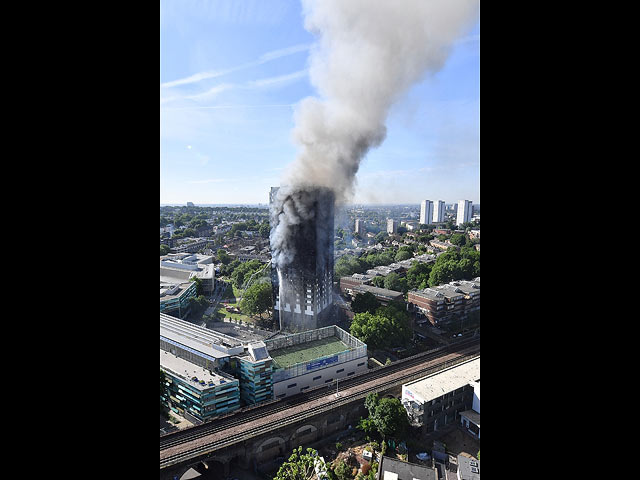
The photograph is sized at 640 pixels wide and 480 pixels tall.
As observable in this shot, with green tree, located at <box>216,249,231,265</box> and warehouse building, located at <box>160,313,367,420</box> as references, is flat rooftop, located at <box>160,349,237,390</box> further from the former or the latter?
green tree, located at <box>216,249,231,265</box>

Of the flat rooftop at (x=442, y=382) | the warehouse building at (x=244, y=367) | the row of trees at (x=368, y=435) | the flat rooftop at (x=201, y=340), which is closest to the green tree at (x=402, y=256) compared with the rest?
the warehouse building at (x=244, y=367)

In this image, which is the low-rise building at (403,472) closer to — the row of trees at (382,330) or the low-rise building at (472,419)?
the low-rise building at (472,419)

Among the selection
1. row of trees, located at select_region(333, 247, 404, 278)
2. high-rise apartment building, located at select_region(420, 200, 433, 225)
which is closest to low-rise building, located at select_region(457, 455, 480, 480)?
row of trees, located at select_region(333, 247, 404, 278)

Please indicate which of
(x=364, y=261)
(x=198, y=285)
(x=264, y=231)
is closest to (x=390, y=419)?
(x=198, y=285)

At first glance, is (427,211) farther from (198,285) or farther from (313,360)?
(313,360)
